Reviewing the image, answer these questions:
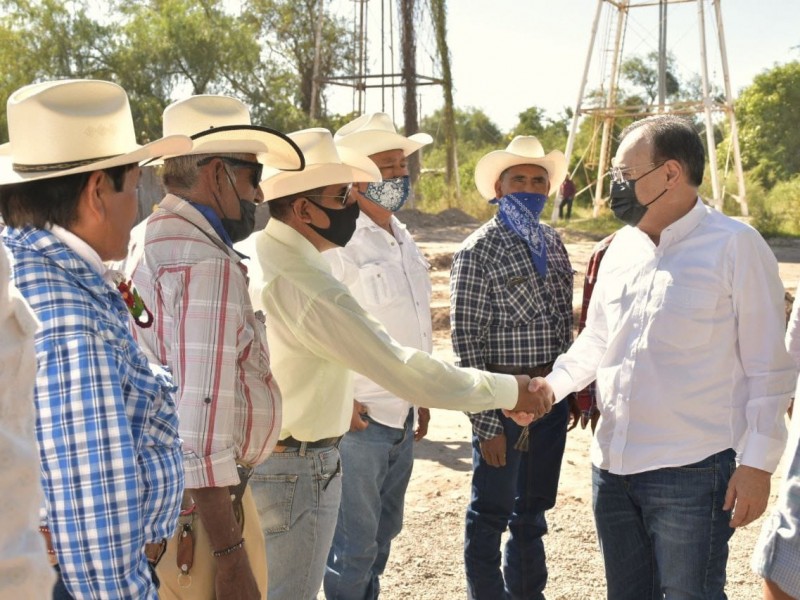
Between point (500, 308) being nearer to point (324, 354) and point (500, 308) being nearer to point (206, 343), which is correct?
point (324, 354)

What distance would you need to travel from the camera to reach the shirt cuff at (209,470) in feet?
8.29

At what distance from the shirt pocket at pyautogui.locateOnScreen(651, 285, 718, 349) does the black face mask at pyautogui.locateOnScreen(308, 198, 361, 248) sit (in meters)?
1.14

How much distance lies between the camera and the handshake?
3.75m

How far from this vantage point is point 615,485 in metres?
3.53

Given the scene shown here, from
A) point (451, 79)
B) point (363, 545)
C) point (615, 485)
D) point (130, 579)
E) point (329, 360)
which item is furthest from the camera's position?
point (451, 79)

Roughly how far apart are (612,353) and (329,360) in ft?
3.54

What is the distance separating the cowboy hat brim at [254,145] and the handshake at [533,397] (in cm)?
123

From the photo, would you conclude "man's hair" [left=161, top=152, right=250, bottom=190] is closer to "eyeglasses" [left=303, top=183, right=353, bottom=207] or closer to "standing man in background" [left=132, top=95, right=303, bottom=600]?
"standing man in background" [left=132, top=95, right=303, bottom=600]

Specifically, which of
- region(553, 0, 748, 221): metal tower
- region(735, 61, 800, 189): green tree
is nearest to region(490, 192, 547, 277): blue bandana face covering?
region(553, 0, 748, 221): metal tower

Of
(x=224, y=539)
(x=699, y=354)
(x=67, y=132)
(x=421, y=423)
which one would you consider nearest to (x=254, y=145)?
(x=67, y=132)

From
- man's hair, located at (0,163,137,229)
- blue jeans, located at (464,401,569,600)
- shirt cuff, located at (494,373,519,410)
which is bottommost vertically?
blue jeans, located at (464,401,569,600)

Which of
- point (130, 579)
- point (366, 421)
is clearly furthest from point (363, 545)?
point (130, 579)

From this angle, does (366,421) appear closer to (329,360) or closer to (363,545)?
(363,545)

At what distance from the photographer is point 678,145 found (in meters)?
3.49
